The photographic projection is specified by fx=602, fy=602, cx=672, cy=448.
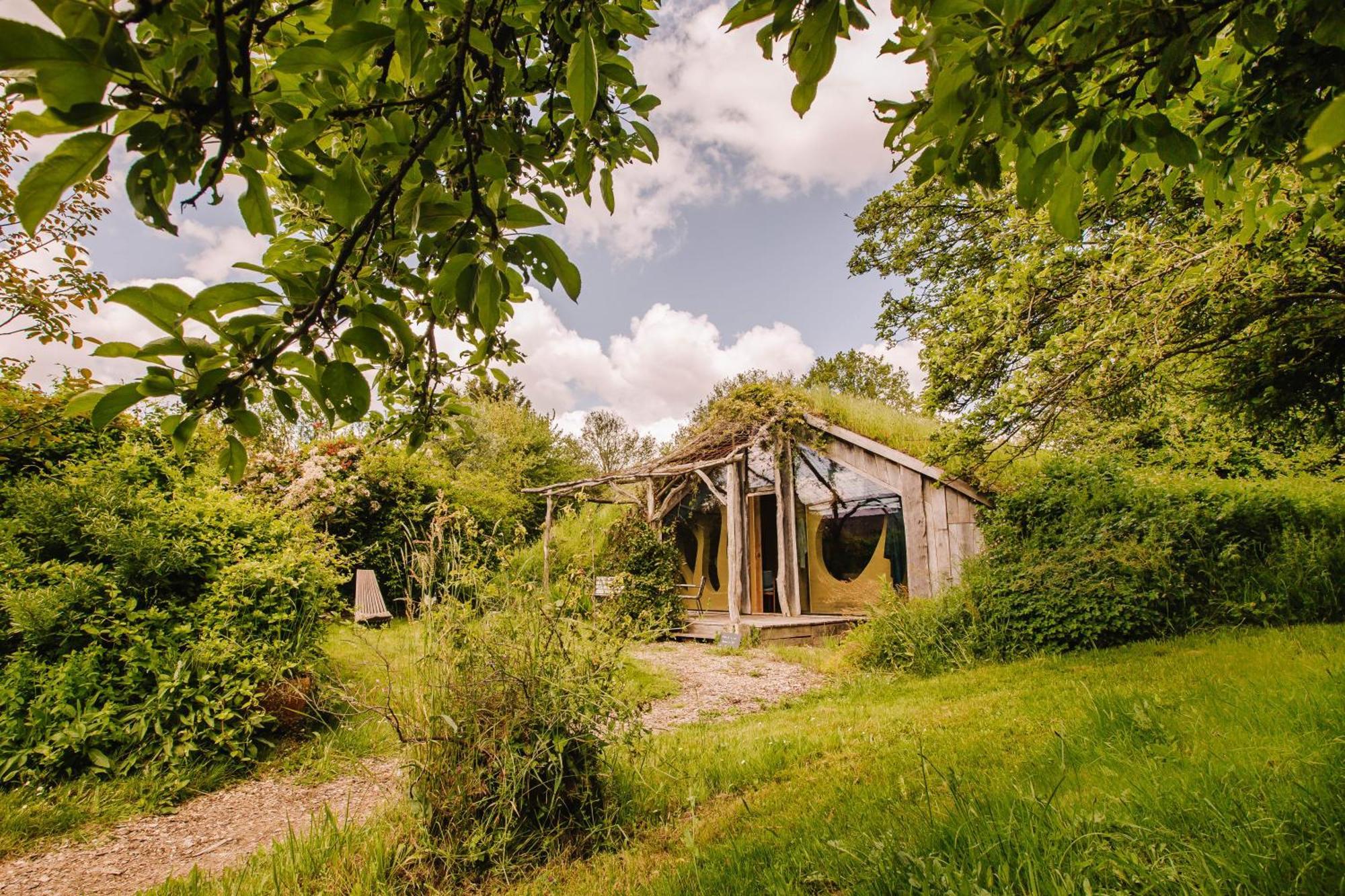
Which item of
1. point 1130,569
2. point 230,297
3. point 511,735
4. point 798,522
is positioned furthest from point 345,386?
point 798,522

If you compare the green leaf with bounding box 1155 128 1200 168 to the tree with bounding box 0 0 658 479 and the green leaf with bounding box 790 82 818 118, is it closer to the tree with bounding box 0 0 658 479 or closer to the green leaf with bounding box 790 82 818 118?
the green leaf with bounding box 790 82 818 118

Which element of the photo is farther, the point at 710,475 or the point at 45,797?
the point at 710,475

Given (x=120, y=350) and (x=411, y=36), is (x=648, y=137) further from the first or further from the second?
(x=120, y=350)

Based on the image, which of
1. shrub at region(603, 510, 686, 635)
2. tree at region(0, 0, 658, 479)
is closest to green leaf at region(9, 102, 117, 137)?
tree at region(0, 0, 658, 479)

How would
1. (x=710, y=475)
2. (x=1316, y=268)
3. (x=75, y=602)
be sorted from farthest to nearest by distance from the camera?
1. (x=710, y=475)
2. (x=1316, y=268)
3. (x=75, y=602)

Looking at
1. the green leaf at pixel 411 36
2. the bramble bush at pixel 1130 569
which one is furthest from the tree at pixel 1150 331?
the green leaf at pixel 411 36


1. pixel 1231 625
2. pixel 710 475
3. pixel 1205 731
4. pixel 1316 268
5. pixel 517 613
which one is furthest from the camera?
pixel 710 475

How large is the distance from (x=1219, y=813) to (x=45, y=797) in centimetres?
577

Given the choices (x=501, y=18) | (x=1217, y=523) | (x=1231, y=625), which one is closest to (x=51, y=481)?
(x=501, y=18)

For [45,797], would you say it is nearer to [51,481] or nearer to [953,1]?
[51,481]

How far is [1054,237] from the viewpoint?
6352mm

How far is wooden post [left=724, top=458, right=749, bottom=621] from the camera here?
387 inches

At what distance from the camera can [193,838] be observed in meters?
3.33

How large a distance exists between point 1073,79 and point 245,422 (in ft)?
5.44
